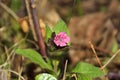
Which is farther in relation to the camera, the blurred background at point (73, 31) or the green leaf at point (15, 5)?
the green leaf at point (15, 5)

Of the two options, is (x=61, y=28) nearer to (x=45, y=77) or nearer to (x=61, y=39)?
(x=61, y=39)

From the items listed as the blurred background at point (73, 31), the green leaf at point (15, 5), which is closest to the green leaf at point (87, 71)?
the blurred background at point (73, 31)

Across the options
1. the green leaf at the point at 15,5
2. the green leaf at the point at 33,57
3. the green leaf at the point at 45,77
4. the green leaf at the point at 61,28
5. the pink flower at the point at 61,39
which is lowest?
the green leaf at the point at 45,77

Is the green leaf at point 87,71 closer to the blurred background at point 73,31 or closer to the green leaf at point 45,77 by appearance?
the green leaf at point 45,77

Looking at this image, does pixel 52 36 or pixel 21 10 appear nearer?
pixel 52 36

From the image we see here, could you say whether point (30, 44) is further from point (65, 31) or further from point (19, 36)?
point (65, 31)

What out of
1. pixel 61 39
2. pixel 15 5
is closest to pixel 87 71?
pixel 61 39

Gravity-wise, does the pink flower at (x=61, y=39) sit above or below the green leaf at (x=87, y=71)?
above

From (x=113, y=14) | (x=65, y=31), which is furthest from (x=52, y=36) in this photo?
(x=113, y=14)
